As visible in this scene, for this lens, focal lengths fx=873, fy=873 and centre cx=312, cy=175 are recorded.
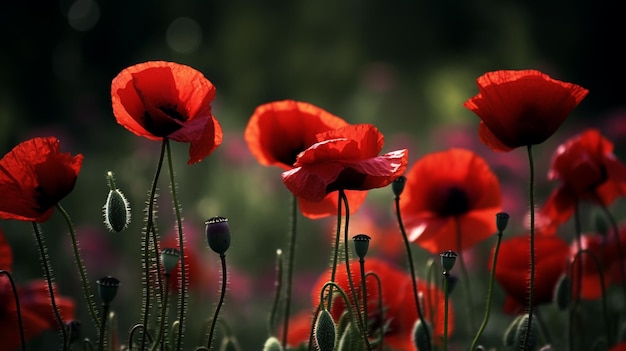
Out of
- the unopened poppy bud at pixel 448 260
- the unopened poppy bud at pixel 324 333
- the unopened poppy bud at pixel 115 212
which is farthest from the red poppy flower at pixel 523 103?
the unopened poppy bud at pixel 115 212

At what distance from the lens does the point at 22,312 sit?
1492 mm

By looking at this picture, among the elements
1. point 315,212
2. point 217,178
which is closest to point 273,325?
point 315,212

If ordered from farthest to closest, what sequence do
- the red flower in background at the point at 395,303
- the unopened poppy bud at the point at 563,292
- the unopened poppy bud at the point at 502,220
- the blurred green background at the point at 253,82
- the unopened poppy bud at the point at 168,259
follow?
the blurred green background at the point at 253,82 → the red flower in background at the point at 395,303 → the unopened poppy bud at the point at 563,292 → the unopened poppy bud at the point at 502,220 → the unopened poppy bud at the point at 168,259

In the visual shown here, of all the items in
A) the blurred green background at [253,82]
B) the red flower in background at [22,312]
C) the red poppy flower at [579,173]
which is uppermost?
the blurred green background at [253,82]

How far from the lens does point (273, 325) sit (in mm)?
1437

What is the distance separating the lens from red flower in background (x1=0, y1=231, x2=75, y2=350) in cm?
142

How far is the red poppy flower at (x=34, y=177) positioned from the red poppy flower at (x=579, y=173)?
2.99 feet

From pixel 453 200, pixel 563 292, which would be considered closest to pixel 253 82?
pixel 453 200

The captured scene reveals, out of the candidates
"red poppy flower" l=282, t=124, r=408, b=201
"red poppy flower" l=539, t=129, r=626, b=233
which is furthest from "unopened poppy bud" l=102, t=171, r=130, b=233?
"red poppy flower" l=539, t=129, r=626, b=233

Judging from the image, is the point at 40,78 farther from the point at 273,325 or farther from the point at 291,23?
the point at 273,325

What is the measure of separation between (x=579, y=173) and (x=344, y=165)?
2.18 feet

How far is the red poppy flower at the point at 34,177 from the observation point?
1196mm

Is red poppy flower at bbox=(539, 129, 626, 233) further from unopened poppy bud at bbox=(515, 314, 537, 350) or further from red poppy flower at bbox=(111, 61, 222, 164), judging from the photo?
red poppy flower at bbox=(111, 61, 222, 164)

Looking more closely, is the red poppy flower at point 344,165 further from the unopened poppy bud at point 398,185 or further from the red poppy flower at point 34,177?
the red poppy flower at point 34,177
